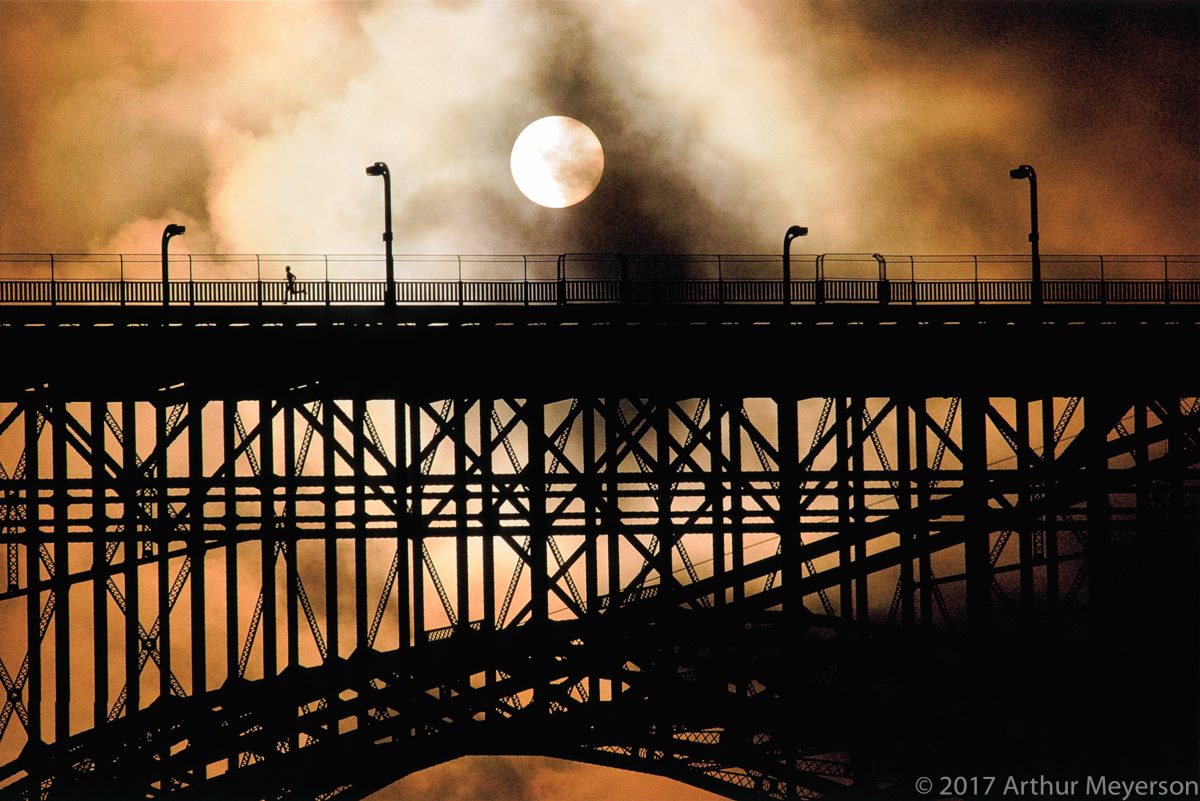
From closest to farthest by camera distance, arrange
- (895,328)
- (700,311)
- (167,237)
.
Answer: (895,328) < (700,311) < (167,237)

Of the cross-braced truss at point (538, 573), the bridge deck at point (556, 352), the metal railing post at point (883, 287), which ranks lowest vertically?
the cross-braced truss at point (538, 573)

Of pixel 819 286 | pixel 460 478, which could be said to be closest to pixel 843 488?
pixel 819 286

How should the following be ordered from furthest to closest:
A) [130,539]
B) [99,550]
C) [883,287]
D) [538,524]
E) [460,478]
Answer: [883,287], [99,550], [130,539], [538,524], [460,478]

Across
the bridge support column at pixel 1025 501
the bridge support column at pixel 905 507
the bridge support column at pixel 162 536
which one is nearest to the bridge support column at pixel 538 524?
the bridge support column at pixel 905 507

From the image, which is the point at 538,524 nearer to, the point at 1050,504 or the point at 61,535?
the point at 61,535

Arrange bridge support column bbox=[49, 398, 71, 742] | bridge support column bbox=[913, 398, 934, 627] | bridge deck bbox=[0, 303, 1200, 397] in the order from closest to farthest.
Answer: bridge deck bbox=[0, 303, 1200, 397] < bridge support column bbox=[913, 398, 934, 627] < bridge support column bbox=[49, 398, 71, 742]

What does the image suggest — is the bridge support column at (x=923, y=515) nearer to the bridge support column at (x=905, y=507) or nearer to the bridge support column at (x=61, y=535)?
the bridge support column at (x=905, y=507)

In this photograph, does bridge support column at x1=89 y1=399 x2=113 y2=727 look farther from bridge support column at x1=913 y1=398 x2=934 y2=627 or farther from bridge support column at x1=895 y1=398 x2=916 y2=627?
bridge support column at x1=913 y1=398 x2=934 y2=627

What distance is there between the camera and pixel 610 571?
2878 cm

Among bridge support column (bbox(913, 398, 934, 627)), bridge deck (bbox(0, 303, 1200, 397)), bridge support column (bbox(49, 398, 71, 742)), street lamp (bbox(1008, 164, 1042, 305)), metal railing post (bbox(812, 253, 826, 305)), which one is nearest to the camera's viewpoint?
bridge deck (bbox(0, 303, 1200, 397))

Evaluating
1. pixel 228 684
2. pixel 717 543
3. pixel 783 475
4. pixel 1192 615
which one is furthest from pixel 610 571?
pixel 1192 615

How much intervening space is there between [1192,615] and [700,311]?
13775 mm

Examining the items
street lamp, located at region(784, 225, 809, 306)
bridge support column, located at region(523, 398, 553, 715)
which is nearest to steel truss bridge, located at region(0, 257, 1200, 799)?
bridge support column, located at region(523, 398, 553, 715)

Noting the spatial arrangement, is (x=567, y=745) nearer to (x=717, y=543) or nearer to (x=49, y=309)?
(x=717, y=543)
